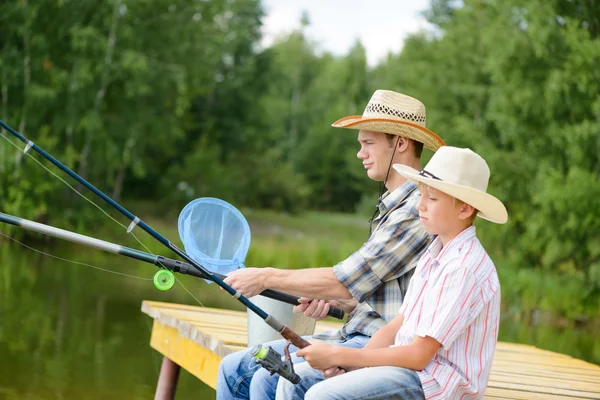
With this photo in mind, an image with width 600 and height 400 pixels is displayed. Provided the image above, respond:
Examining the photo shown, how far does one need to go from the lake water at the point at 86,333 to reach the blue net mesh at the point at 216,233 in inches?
98.0

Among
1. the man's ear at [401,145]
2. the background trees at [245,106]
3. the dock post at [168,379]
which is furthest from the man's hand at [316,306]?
the background trees at [245,106]

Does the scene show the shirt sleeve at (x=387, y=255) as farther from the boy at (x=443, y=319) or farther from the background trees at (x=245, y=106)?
the background trees at (x=245, y=106)

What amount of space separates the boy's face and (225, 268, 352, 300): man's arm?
478mm

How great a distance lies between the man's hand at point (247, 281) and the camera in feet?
9.12

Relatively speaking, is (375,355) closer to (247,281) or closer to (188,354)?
(247,281)

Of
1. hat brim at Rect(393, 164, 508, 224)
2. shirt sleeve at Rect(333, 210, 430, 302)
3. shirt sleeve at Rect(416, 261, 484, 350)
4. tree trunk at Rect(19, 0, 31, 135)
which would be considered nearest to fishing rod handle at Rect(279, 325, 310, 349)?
shirt sleeve at Rect(333, 210, 430, 302)

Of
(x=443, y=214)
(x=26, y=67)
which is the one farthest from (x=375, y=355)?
(x=26, y=67)

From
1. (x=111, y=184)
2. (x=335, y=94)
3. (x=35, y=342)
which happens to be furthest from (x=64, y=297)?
(x=335, y=94)

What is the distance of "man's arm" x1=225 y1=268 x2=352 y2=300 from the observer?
Result: 2773 mm

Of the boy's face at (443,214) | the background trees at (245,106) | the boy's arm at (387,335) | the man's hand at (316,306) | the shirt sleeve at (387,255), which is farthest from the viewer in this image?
the background trees at (245,106)

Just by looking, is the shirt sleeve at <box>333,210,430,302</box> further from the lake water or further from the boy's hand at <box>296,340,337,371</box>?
the lake water

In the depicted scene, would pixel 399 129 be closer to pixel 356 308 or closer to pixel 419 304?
pixel 356 308

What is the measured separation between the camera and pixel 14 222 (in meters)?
2.41

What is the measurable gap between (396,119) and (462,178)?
1.94 feet
